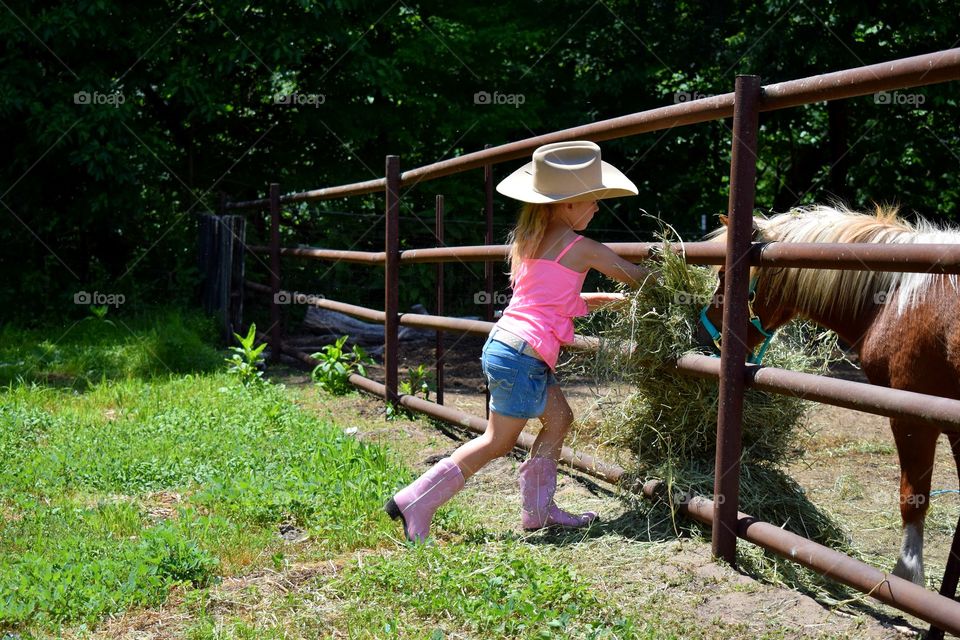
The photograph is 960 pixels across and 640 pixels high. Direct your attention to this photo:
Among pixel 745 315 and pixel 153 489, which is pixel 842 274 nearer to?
pixel 745 315

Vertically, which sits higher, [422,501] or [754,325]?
[754,325]

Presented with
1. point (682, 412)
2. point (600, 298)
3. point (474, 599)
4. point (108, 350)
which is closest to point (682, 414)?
point (682, 412)

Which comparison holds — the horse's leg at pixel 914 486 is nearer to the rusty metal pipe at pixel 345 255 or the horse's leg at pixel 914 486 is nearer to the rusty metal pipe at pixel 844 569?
the rusty metal pipe at pixel 844 569

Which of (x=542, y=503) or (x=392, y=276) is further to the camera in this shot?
(x=392, y=276)

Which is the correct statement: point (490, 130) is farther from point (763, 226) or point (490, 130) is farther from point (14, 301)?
point (763, 226)

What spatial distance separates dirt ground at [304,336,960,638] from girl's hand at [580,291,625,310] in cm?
33

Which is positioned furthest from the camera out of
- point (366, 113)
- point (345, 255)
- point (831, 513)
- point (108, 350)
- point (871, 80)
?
point (366, 113)

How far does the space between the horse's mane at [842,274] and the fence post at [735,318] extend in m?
0.32

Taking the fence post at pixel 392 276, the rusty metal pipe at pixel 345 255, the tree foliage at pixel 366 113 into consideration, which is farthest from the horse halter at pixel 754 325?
the tree foliage at pixel 366 113

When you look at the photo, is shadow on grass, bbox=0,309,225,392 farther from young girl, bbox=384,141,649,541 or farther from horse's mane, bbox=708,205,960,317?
horse's mane, bbox=708,205,960,317

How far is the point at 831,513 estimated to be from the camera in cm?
368

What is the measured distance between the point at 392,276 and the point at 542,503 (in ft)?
7.87

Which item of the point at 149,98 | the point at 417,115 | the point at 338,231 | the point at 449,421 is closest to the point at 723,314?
the point at 449,421

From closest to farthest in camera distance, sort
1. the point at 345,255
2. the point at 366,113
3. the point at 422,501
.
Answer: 1. the point at 422,501
2. the point at 345,255
3. the point at 366,113
